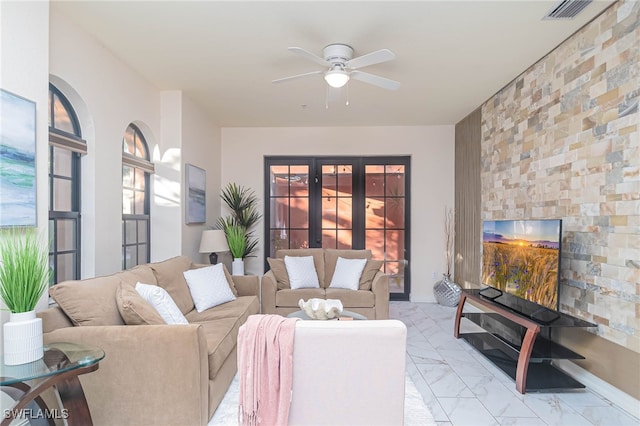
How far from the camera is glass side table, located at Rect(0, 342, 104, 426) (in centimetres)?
148

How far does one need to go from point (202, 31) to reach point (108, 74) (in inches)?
40.7

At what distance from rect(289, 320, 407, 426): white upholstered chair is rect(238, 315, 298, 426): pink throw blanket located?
0.05 m

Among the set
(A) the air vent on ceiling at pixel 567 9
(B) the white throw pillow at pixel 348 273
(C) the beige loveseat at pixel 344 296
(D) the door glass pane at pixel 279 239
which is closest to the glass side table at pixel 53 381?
(C) the beige loveseat at pixel 344 296

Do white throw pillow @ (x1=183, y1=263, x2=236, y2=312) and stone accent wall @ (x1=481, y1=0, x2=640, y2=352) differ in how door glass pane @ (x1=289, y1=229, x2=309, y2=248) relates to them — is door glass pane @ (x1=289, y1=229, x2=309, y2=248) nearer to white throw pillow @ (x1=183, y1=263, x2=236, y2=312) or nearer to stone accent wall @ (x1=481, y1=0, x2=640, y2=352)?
white throw pillow @ (x1=183, y1=263, x2=236, y2=312)

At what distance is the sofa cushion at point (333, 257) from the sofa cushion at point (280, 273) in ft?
1.75

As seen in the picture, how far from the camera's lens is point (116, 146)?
3.24 meters

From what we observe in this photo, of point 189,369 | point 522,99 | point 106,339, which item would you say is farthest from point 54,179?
point 522,99

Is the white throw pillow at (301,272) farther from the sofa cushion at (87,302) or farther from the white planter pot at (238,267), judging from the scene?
the sofa cushion at (87,302)

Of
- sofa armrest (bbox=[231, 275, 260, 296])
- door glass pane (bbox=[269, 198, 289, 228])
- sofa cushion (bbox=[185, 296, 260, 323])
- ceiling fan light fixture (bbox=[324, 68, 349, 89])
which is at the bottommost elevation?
sofa cushion (bbox=[185, 296, 260, 323])

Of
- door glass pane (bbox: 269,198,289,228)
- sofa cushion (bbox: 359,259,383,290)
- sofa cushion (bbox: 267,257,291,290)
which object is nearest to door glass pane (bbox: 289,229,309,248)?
door glass pane (bbox: 269,198,289,228)

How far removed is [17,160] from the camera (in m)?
1.98

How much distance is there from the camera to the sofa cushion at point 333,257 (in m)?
4.58

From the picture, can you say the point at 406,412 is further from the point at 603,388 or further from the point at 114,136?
the point at 114,136

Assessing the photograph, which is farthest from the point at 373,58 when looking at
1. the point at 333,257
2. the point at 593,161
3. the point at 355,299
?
the point at 333,257
